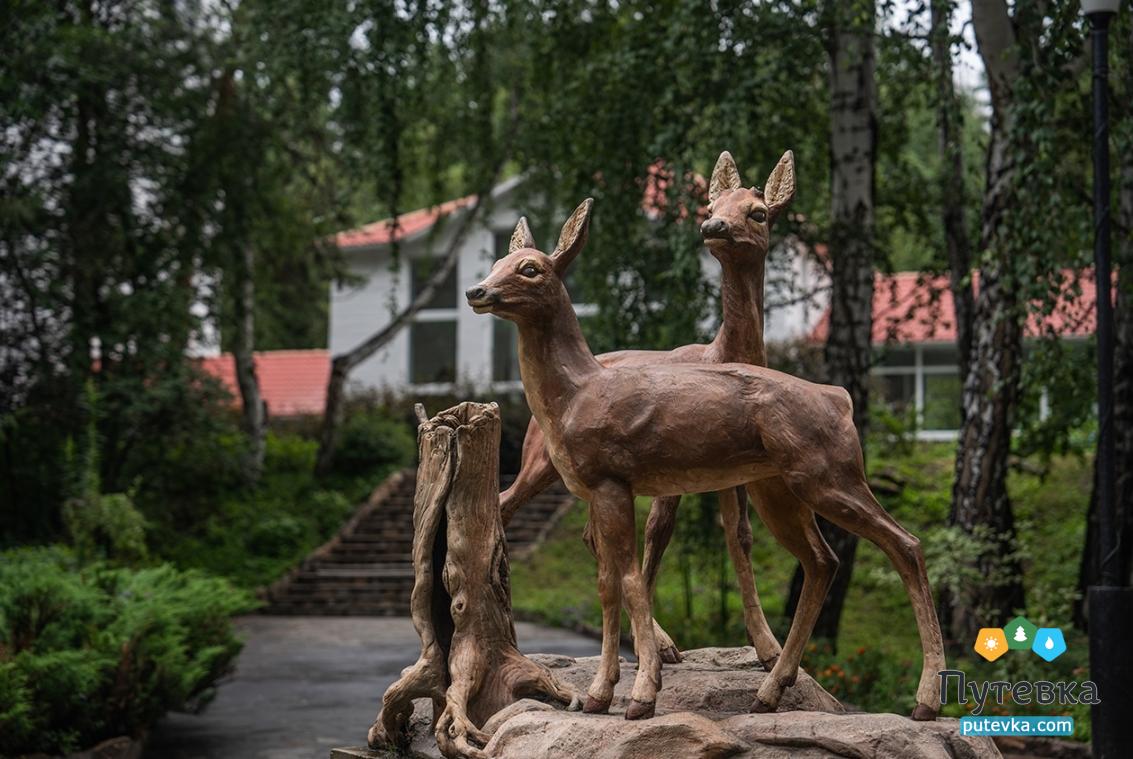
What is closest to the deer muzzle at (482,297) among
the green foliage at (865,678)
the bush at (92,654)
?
the bush at (92,654)

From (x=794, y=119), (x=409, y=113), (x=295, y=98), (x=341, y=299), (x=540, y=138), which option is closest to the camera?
(x=794, y=119)

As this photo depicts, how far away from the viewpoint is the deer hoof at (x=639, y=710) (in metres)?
5.31

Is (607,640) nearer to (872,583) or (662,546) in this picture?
(662,546)

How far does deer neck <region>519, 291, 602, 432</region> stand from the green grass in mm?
5422

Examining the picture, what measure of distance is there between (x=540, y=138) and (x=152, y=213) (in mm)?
7222

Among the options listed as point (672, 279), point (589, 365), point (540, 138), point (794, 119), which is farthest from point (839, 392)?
point (540, 138)

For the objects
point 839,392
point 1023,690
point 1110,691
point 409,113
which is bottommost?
point 1110,691

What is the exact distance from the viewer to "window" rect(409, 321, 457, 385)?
3186 centimetres

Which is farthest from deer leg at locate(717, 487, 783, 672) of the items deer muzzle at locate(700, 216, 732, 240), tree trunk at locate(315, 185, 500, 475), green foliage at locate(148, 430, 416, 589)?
tree trunk at locate(315, 185, 500, 475)

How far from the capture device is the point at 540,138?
53.7ft

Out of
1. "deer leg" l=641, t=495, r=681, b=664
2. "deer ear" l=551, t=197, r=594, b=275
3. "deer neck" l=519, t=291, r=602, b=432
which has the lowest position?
"deer leg" l=641, t=495, r=681, b=664

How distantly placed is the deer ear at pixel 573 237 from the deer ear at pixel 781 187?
101cm

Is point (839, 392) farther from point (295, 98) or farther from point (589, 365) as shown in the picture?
point (295, 98)

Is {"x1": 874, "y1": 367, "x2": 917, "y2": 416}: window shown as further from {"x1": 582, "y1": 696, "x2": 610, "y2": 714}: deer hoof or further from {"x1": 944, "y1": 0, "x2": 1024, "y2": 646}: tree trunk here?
{"x1": 582, "y1": 696, "x2": 610, "y2": 714}: deer hoof
